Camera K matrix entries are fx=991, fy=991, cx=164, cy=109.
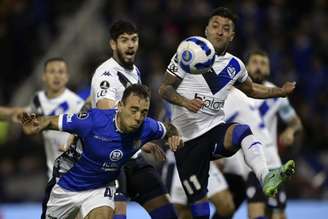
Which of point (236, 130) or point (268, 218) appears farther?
point (268, 218)

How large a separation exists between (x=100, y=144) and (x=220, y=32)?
5.00ft

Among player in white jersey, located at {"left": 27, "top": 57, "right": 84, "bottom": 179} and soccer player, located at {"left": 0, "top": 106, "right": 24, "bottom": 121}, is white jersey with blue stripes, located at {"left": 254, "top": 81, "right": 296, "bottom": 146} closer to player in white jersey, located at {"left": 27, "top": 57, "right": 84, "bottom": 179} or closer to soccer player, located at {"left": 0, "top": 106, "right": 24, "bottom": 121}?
player in white jersey, located at {"left": 27, "top": 57, "right": 84, "bottom": 179}

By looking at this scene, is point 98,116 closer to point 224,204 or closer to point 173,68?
point 173,68

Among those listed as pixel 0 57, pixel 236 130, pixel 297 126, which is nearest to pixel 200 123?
pixel 236 130

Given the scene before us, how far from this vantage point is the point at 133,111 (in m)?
7.85

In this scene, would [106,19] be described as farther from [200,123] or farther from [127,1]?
[200,123]

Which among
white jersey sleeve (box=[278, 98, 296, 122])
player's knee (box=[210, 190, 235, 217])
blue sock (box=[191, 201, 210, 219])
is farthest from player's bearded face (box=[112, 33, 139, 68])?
white jersey sleeve (box=[278, 98, 296, 122])

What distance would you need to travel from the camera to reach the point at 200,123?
344 inches

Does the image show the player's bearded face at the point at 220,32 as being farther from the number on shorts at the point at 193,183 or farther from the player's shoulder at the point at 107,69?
the number on shorts at the point at 193,183

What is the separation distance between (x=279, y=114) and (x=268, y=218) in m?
1.13

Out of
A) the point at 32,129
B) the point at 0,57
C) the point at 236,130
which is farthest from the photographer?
the point at 0,57

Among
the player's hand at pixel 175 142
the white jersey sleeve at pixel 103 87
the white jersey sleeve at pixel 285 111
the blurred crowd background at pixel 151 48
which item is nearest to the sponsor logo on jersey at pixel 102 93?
the white jersey sleeve at pixel 103 87

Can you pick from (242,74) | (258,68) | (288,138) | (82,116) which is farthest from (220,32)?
(288,138)

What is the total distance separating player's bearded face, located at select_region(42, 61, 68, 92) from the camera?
34.2ft
